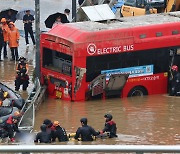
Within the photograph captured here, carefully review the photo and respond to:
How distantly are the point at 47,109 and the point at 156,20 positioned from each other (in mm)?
5211

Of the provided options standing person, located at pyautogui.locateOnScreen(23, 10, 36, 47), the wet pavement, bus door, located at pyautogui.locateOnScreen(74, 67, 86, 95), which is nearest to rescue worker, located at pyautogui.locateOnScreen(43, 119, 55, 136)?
the wet pavement

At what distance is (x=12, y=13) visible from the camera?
96.3 ft

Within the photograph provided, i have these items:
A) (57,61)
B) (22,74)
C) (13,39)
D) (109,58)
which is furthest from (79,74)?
(13,39)

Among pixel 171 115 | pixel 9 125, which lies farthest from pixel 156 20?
pixel 9 125

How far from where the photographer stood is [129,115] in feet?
64.8

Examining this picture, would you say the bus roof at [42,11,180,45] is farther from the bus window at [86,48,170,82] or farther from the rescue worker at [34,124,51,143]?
the rescue worker at [34,124,51,143]

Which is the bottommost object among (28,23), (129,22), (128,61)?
(128,61)

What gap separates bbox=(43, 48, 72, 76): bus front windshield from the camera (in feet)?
71.4

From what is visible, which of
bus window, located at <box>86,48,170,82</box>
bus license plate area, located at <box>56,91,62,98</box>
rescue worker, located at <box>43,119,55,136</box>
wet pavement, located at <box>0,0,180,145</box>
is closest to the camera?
rescue worker, located at <box>43,119,55,136</box>

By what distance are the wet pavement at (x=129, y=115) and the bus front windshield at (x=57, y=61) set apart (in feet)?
3.29

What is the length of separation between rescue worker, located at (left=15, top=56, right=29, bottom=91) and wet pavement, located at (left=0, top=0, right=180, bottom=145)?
29 centimetres

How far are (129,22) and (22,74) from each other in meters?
3.91

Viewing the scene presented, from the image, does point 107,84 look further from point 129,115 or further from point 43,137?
point 43,137

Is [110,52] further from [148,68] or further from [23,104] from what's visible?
[23,104]
